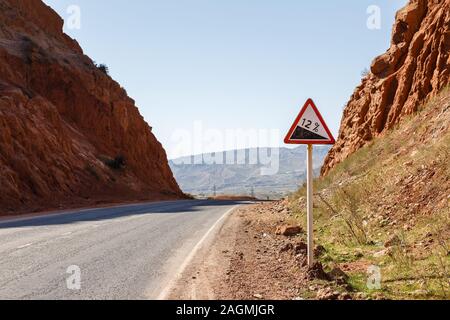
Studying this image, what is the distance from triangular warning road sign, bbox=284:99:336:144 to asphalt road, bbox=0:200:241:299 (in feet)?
10.1

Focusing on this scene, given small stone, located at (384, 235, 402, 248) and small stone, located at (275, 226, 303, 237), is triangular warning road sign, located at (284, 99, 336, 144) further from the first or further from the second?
small stone, located at (275, 226, 303, 237)

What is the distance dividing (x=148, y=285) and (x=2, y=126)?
25.6m

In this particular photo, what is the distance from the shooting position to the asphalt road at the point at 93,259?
6.98m

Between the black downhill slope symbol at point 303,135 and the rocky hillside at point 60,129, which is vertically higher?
the rocky hillside at point 60,129

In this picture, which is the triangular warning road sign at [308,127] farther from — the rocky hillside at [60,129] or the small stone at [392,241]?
the rocky hillside at [60,129]

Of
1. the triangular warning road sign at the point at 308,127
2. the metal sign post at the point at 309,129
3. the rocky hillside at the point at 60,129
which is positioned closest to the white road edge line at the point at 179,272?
the metal sign post at the point at 309,129

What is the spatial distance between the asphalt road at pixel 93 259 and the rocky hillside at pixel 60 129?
12.0 m

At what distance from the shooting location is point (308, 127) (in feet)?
25.9

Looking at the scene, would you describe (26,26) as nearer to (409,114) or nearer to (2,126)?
(2,126)

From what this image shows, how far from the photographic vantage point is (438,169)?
1082 centimetres

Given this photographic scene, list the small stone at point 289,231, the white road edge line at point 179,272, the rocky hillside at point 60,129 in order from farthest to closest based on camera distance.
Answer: the rocky hillside at point 60,129 → the small stone at point 289,231 → the white road edge line at point 179,272

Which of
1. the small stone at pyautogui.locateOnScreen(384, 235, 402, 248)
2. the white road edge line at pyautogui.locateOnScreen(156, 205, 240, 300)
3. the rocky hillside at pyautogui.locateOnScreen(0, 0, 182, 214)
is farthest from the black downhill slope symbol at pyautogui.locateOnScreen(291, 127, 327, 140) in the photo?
the rocky hillside at pyautogui.locateOnScreen(0, 0, 182, 214)

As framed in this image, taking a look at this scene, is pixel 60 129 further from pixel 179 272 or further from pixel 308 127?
pixel 308 127

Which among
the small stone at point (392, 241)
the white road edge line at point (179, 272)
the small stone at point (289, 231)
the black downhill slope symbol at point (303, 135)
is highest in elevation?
the black downhill slope symbol at point (303, 135)
